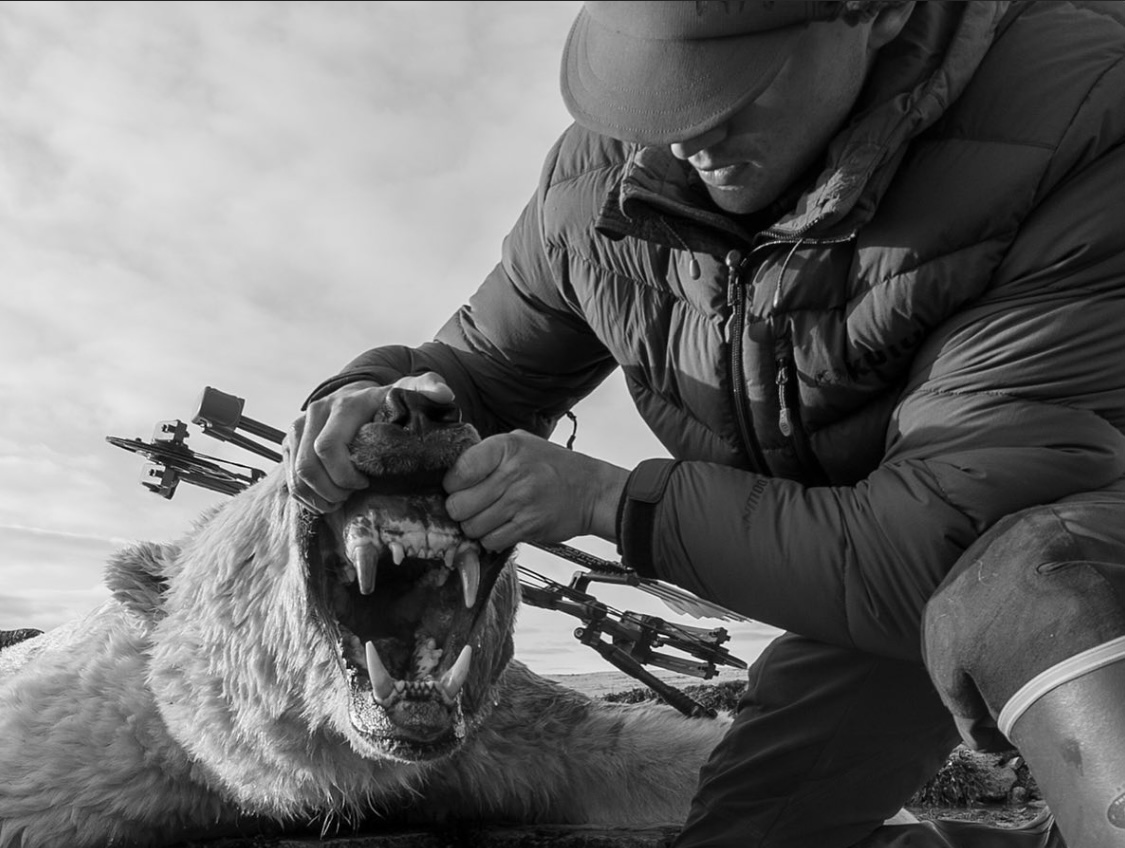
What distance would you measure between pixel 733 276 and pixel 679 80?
1.95ft

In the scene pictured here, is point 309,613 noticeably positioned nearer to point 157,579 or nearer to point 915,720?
point 157,579

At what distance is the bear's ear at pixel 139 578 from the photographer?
3.77 meters

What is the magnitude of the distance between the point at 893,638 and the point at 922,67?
141cm

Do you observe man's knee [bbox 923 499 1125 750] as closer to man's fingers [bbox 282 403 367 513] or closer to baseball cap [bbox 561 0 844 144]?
baseball cap [bbox 561 0 844 144]

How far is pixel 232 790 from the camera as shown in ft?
10.9

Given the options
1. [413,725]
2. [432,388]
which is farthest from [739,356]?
[413,725]

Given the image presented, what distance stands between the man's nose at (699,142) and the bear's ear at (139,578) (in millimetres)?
Answer: 2295

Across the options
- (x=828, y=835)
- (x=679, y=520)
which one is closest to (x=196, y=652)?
(x=679, y=520)

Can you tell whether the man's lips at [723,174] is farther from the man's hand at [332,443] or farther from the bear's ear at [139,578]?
the bear's ear at [139,578]

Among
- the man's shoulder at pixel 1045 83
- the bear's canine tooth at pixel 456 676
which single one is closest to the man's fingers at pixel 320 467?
the bear's canine tooth at pixel 456 676

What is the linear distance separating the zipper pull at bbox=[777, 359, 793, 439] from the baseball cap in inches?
28.2

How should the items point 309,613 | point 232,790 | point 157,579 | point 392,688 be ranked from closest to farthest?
point 392,688 → point 309,613 → point 232,790 → point 157,579

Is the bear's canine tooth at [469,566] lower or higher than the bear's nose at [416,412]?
lower

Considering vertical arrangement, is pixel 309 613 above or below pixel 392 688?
above
